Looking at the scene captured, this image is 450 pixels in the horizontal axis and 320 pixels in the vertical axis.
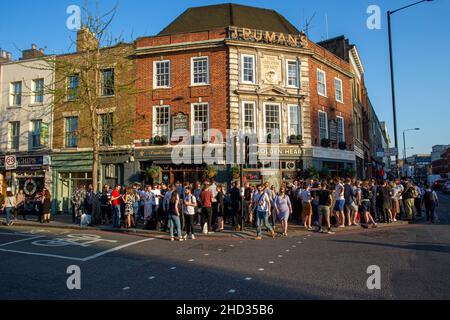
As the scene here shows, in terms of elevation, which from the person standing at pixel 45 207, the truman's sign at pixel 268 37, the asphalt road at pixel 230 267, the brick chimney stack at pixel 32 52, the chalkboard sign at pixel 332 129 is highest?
the brick chimney stack at pixel 32 52

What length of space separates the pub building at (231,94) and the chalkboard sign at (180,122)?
6 cm

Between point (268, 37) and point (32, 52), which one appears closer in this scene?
point (268, 37)

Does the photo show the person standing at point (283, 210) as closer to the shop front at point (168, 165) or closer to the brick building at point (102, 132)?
the shop front at point (168, 165)

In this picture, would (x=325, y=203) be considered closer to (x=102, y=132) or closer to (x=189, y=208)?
(x=189, y=208)

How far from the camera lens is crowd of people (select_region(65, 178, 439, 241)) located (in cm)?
1298

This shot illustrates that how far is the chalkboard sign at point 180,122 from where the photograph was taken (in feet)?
69.9

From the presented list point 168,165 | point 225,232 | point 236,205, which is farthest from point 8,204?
point 236,205

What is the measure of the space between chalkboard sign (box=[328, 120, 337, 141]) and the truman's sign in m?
6.01

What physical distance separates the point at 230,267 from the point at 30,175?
21886 mm

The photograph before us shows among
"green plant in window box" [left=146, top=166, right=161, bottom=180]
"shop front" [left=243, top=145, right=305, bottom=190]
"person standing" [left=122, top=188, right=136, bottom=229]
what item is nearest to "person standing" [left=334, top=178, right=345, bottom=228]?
"shop front" [left=243, top=145, right=305, bottom=190]

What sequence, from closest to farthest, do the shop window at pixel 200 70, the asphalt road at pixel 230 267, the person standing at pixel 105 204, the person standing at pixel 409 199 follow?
the asphalt road at pixel 230 267 → the person standing at pixel 409 199 → the person standing at pixel 105 204 → the shop window at pixel 200 70

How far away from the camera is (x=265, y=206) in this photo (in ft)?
39.5

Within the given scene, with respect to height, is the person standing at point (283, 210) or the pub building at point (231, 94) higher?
the pub building at point (231, 94)

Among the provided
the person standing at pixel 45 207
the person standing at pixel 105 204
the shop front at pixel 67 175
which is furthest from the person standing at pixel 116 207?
the shop front at pixel 67 175
